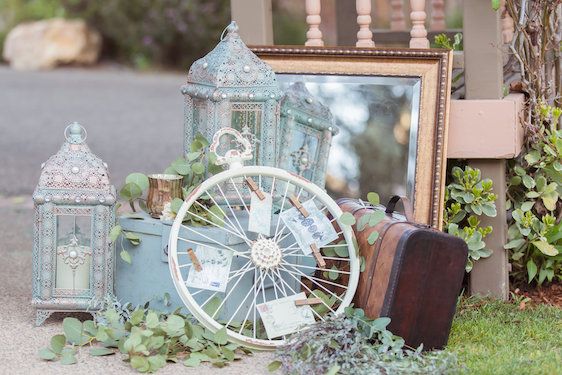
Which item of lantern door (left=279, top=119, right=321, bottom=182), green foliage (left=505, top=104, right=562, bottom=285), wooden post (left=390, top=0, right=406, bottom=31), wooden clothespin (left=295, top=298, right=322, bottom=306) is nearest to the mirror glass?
lantern door (left=279, top=119, right=321, bottom=182)

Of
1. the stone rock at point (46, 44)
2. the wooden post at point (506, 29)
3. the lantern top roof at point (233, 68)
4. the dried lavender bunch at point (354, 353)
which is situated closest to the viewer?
the dried lavender bunch at point (354, 353)

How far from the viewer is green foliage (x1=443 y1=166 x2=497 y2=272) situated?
4207 millimetres

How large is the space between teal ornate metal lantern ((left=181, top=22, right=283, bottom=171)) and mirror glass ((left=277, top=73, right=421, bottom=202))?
0.36m

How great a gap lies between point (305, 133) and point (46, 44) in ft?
31.0

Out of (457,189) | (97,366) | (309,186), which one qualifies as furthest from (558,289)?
(97,366)

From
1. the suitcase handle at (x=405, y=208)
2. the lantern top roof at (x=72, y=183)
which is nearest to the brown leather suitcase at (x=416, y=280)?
the suitcase handle at (x=405, y=208)

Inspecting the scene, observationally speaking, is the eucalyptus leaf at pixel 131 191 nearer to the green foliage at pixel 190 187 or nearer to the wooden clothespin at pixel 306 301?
the green foliage at pixel 190 187

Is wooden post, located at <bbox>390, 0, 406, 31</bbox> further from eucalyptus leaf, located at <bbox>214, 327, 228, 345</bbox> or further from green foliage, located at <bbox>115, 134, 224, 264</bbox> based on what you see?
eucalyptus leaf, located at <bbox>214, 327, 228, 345</bbox>

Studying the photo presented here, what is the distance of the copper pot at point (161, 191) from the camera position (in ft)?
12.9

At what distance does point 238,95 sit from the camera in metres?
3.95

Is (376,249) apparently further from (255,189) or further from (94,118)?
(94,118)

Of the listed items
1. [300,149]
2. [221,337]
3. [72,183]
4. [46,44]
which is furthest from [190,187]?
[46,44]

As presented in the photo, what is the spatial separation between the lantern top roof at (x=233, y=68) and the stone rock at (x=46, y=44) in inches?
376

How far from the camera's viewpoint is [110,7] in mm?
13023
